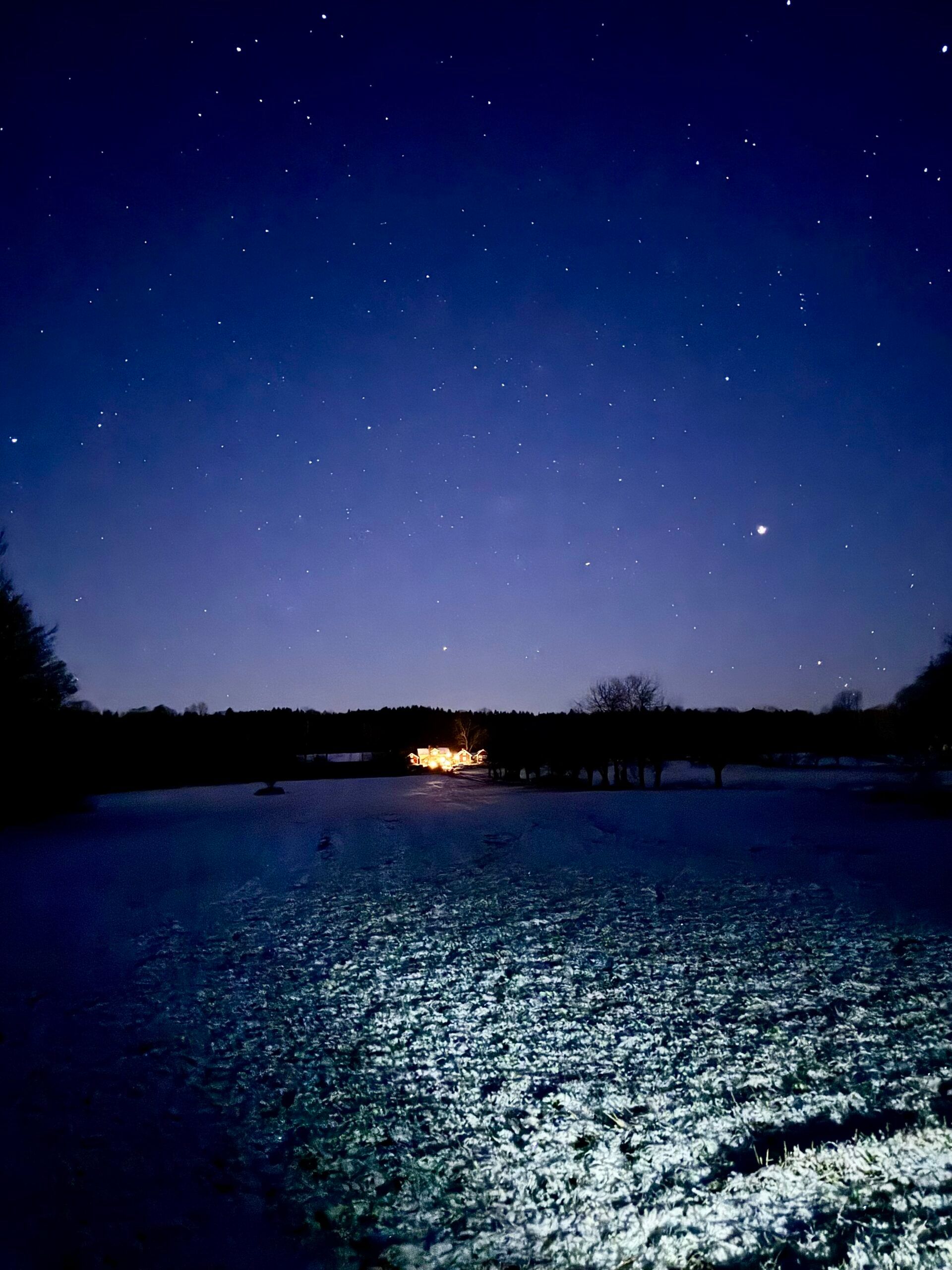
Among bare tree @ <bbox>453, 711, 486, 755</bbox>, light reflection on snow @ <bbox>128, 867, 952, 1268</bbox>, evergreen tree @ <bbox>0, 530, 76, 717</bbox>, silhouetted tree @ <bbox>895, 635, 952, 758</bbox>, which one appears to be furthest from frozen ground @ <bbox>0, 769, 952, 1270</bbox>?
bare tree @ <bbox>453, 711, 486, 755</bbox>

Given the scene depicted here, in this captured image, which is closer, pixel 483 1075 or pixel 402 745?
pixel 483 1075

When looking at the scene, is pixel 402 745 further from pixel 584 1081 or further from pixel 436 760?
pixel 584 1081

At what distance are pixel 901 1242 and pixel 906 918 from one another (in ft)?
24.7

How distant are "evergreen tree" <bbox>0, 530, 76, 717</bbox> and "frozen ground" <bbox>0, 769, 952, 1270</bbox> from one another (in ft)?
43.4

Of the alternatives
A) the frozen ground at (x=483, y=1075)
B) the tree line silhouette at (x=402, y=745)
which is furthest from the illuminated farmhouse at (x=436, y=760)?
the frozen ground at (x=483, y=1075)

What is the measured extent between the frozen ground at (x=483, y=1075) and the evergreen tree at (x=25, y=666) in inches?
521

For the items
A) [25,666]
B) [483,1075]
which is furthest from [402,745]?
[483,1075]

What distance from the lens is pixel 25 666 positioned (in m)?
23.4

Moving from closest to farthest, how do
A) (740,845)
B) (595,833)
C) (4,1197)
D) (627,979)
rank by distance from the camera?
(4,1197) < (627,979) < (740,845) < (595,833)

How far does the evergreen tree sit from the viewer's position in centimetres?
2234

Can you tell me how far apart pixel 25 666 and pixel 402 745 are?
213 feet

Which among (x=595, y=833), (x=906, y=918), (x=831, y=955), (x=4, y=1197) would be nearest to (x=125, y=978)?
(x=4, y=1197)

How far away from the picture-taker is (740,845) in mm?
16641

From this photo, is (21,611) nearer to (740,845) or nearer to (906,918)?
(740,845)
